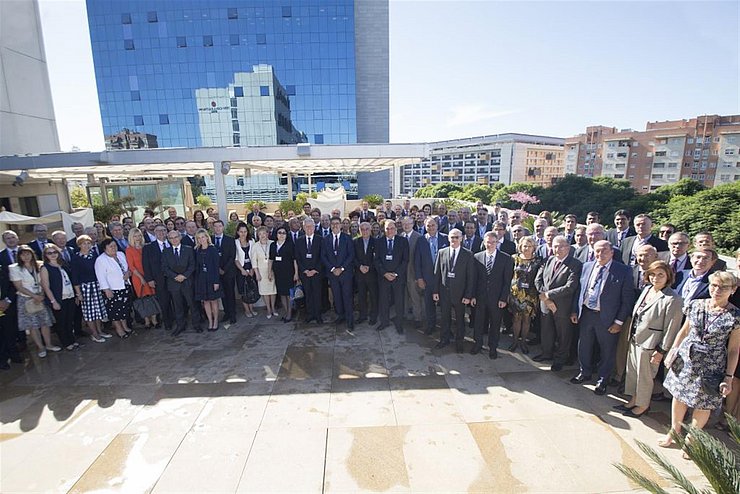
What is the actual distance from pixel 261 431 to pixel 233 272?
10.8 feet

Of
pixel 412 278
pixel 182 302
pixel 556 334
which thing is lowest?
pixel 556 334

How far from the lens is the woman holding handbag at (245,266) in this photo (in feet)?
19.7

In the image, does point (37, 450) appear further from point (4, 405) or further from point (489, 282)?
point (489, 282)

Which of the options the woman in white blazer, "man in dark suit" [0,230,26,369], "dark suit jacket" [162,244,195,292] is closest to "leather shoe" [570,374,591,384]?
the woman in white blazer

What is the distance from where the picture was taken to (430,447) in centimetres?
310

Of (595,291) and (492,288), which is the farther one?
(492,288)

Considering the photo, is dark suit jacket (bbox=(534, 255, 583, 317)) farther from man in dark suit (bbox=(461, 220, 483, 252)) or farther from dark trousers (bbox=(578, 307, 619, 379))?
man in dark suit (bbox=(461, 220, 483, 252))

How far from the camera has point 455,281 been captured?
15.7ft

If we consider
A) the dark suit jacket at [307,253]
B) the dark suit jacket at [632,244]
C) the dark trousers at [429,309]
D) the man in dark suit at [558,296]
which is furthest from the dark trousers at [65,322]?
the dark suit jacket at [632,244]

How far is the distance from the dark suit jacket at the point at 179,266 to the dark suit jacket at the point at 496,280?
458 cm

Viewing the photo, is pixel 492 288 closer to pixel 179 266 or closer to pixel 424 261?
pixel 424 261

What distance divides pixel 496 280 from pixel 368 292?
93.3 inches

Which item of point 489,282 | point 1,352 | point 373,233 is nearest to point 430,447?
point 489,282

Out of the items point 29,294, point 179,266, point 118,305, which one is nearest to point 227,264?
point 179,266
